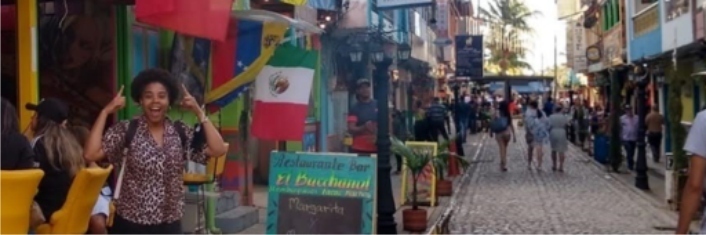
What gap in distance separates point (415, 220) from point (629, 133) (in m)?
11.5

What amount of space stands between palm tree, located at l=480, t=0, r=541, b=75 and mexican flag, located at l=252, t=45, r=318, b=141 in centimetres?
7638

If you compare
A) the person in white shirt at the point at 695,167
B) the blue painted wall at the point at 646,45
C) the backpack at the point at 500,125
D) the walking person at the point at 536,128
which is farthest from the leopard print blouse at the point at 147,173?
the blue painted wall at the point at 646,45

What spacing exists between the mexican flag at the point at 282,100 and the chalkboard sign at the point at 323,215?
1.66 meters

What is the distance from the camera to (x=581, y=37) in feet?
180

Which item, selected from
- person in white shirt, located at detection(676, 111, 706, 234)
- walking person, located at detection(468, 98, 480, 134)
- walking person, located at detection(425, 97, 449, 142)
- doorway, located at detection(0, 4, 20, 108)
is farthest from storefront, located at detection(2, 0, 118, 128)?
walking person, located at detection(468, 98, 480, 134)

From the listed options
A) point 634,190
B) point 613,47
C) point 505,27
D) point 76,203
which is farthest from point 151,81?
point 505,27

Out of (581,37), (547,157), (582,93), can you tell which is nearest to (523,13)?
(582,93)

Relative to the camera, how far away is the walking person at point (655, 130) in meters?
24.1

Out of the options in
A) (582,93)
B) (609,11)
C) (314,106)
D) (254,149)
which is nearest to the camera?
(254,149)

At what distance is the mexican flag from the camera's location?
10758 mm

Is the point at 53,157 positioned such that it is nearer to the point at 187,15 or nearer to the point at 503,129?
the point at 187,15

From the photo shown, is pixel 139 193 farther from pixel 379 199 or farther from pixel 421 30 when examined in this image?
pixel 421 30

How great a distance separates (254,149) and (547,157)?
14392mm

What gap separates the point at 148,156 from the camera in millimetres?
5824
